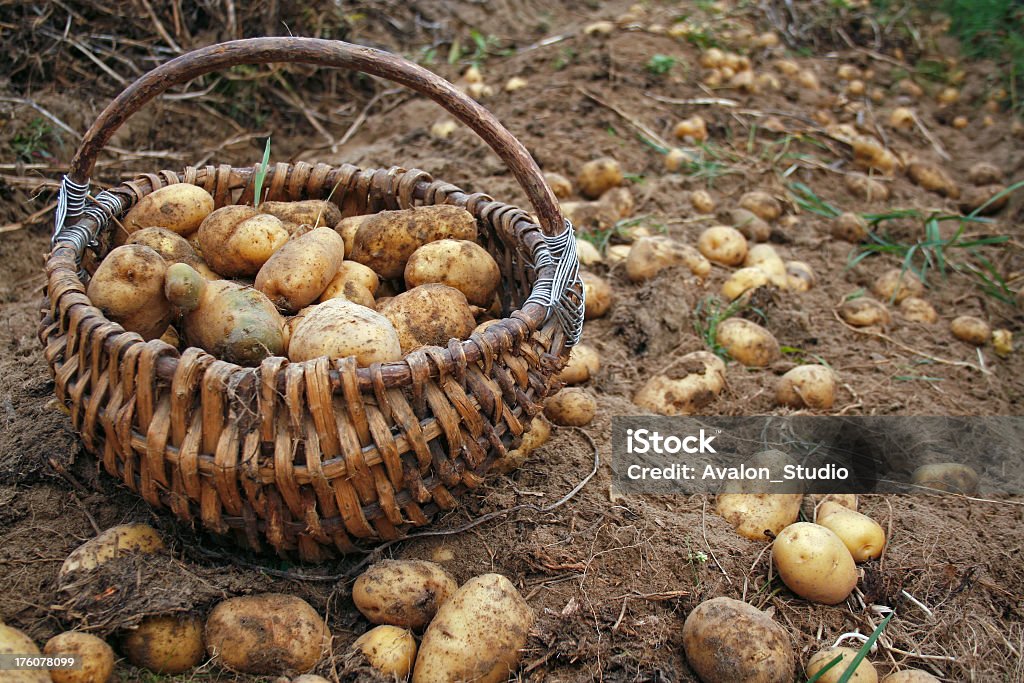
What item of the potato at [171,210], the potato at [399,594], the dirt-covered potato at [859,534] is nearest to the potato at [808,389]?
the dirt-covered potato at [859,534]

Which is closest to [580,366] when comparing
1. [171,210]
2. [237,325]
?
[237,325]

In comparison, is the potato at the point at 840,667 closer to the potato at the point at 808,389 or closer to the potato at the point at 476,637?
the potato at the point at 476,637

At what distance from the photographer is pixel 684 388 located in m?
2.56

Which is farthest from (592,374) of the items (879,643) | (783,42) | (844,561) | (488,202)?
(783,42)

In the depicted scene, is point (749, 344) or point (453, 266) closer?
point (453, 266)

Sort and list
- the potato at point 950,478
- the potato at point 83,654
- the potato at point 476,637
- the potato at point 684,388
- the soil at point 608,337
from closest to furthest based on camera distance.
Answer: the potato at point 83,654
the potato at point 476,637
the soil at point 608,337
the potato at point 950,478
the potato at point 684,388

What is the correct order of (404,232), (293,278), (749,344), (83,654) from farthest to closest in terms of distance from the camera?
(749,344) < (404,232) < (293,278) < (83,654)

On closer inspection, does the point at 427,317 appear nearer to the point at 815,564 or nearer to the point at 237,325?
the point at 237,325

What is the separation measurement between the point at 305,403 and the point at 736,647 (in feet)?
3.36

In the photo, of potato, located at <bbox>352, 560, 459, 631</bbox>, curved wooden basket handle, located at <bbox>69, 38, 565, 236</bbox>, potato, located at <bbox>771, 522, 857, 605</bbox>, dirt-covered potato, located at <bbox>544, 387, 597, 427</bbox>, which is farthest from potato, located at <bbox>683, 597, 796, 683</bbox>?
curved wooden basket handle, located at <bbox>69, 38, 565, 236</bbox>

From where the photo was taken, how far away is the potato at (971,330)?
3.17m

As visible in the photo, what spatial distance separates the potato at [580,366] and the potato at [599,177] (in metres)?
1.37

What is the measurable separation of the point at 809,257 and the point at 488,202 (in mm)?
1925

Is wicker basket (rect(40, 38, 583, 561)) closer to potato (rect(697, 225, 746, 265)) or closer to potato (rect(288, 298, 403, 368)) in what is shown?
potato (rect(288, 298, 403, 368))
